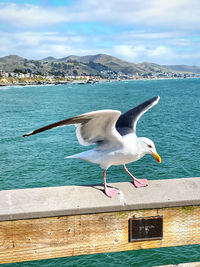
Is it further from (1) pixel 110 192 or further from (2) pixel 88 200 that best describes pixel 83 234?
(1) pixel 110 192

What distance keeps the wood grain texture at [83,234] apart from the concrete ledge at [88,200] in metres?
0.11

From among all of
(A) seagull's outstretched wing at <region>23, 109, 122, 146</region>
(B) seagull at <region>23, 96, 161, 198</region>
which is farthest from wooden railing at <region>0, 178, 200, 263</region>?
(A) seagull's outstretched wing at <region>23, 109, 122, 146</region>

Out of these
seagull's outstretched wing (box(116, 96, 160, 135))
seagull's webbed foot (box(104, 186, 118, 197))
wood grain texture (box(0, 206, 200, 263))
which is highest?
seagull's outstretched wing (box(116, 96, 160, 135))

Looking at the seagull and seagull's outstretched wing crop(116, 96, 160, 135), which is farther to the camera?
seagull's outstretched wing crop(116, 96, 160, 135)

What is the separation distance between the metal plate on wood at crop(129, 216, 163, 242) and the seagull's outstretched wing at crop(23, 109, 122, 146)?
49.7 inches

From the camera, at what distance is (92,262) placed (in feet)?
29.9

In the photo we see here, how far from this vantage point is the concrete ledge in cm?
426

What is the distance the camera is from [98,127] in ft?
15.8

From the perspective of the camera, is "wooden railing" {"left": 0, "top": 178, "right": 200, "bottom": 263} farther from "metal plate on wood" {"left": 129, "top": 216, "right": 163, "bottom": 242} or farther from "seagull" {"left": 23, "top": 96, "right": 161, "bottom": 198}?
"seagull" {"left": 23, "top": 96, "right": 161, "bottom": 198}

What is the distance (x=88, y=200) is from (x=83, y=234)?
19.1 inches

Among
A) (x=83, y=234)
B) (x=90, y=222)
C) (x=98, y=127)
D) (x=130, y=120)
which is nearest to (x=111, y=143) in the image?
(x=98, y=127)

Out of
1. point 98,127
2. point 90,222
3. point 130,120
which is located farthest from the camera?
point 130,120

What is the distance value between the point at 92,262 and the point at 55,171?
28.3 ft

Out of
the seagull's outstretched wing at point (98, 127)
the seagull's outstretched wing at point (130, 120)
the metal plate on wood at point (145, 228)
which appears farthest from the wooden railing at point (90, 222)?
the seagull's outstretched wing at point (130, 120)
